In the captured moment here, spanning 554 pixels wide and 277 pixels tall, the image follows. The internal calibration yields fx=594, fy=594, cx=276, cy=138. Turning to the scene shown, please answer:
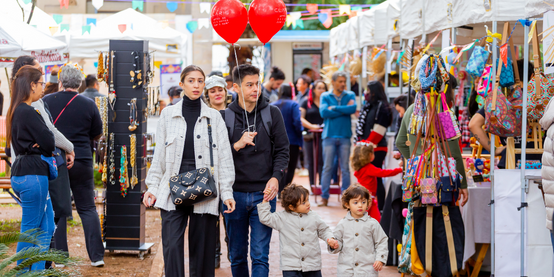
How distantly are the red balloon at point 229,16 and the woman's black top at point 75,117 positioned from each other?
168 cm

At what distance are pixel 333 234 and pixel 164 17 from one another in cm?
1728

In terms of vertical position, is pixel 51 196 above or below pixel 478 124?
below

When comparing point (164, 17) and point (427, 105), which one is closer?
point (427, 105)

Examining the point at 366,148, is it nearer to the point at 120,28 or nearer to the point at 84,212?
the point at 84,212

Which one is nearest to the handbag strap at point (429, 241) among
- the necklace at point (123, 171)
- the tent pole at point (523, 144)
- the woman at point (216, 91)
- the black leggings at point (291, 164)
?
the tent pole at point (523, 144)

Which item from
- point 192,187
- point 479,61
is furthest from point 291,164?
point 192,187

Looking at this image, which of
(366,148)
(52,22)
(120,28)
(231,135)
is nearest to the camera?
(231,135)

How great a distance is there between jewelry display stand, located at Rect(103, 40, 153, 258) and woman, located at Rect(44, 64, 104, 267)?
32 centimetres

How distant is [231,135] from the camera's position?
454 cm

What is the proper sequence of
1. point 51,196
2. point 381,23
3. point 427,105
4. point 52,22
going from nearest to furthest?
point 427,105
point 51,196
point 381,23
point 52,22

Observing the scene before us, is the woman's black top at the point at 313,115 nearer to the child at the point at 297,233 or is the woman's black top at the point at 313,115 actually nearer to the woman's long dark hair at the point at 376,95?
the woman's long dark hair at the point at 376,95

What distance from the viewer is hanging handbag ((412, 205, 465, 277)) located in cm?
516

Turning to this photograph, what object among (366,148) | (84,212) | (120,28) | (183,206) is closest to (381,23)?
(366,148)

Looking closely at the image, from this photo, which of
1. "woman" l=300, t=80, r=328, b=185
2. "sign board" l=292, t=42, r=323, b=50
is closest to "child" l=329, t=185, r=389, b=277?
"woman" l=300, t=80, r=328, b=185
